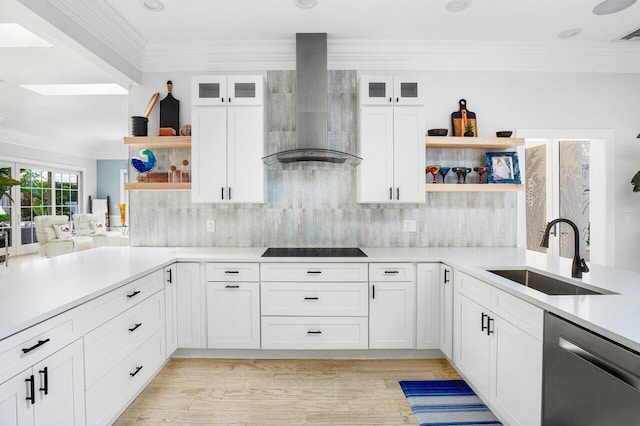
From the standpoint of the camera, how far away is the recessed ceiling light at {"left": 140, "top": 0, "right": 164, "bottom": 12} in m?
2.44

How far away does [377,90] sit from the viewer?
9.53 ft

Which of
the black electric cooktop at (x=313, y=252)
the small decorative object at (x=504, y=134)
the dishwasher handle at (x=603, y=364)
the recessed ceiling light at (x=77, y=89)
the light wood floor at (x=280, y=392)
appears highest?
the recessed ceiling light at (x=77, y=89)

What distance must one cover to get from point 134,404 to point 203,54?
2.89m

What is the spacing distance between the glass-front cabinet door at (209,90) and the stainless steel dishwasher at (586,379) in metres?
2.75

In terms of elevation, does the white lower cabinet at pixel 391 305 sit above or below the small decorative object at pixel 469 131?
below

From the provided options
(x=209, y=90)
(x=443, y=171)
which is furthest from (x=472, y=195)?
(x=209, y=90)

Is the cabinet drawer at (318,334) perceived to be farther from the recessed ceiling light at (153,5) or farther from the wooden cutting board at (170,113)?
the recessed ceiling light at (153,5)

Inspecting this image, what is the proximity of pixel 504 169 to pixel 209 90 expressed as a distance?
2728 millimetres

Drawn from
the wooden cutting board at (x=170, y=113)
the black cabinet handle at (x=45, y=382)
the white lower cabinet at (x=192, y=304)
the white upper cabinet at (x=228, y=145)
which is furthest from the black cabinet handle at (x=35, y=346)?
the wooden cutting board at (x=170, y=113)

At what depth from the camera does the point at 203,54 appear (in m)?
3.15

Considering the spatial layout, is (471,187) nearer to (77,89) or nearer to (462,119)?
(462,119)

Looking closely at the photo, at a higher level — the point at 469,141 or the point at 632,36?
the point at 632,36

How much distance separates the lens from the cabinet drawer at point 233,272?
264cm

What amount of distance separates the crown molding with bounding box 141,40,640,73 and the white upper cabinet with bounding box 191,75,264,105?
0.36m
